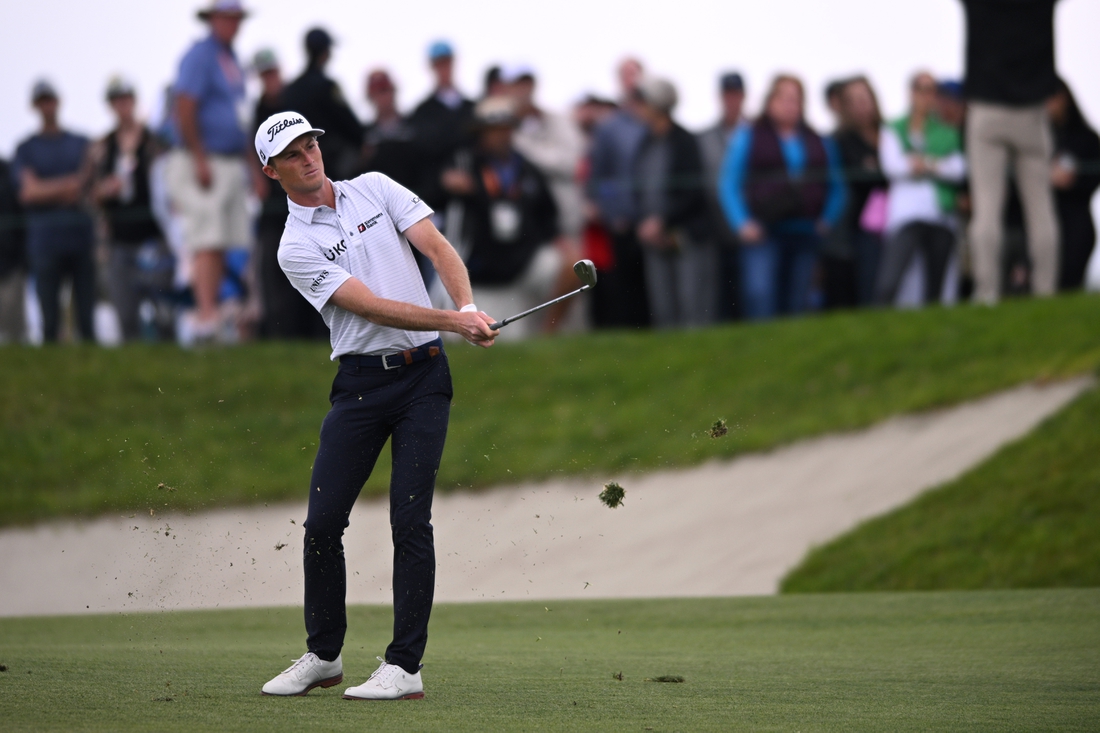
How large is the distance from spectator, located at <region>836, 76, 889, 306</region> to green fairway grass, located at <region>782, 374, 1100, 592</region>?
308 centimetres

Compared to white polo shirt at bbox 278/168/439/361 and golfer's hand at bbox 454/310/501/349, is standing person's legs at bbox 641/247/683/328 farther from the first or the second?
golfer's hand at bbox 454/310/501/349

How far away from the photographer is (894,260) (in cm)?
1622

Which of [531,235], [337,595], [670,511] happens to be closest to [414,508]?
[337,595]

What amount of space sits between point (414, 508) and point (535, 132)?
1079cm

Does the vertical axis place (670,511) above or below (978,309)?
below

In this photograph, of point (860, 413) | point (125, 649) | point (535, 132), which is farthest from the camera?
point (535, 132)

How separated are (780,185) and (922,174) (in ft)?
4.63

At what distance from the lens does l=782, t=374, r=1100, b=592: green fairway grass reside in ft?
39.3

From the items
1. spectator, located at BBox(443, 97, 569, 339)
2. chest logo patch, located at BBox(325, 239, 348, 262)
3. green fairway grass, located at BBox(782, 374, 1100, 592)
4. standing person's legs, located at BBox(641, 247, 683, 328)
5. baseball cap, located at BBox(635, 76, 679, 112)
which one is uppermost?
baseball cap, located at BBox(635, 76, 679, 112)

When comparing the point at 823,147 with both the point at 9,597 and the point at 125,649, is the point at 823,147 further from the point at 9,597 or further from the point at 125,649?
the point at 125,649

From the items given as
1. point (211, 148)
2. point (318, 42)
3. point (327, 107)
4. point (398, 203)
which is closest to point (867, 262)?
point (327, 107)

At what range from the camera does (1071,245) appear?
15812 mm

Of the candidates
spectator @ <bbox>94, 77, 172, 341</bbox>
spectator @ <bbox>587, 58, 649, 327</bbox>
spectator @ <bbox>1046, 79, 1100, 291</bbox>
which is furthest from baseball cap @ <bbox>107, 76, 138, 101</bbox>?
spectator @ <bbox>1046, 79, 1100, 291</bbox>

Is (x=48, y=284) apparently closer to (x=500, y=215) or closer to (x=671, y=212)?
(x=500, y=215)
